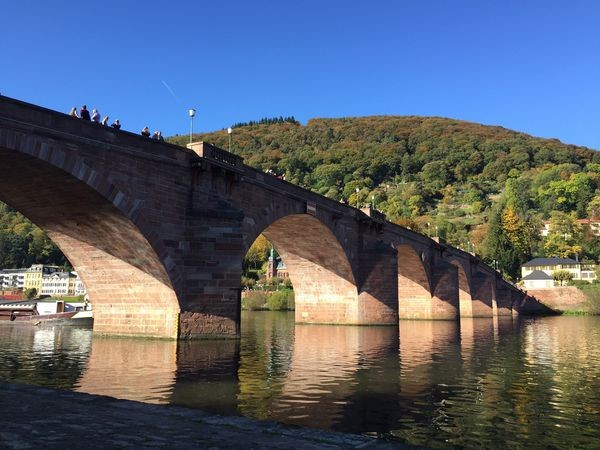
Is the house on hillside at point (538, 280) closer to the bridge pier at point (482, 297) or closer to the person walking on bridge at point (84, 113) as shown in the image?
the bridge pier at point (482, 297)

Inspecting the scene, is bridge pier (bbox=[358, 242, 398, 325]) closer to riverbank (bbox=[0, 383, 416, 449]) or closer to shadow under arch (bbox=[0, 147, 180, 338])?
shadow under arch (bbox=[0, 147, 180, 338])

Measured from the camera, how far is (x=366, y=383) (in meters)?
14.8

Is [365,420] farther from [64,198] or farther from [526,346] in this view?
[526,346]

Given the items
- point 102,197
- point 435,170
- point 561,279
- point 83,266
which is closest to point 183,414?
point 102,197

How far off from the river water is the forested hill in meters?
86.2

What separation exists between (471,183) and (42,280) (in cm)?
11922

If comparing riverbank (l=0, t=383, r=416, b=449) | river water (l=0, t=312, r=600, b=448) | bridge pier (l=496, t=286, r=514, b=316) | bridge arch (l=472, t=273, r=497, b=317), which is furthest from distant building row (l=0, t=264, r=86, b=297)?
riverbank (l=0, t=383, r=416, b=449)

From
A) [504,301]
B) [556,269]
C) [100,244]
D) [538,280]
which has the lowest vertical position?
[504,301]

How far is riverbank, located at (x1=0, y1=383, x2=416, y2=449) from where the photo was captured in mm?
6121

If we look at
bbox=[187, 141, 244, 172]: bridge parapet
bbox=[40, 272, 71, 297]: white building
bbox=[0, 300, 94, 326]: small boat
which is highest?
bbox=[187, 141, 244, 172]: bridge parapet

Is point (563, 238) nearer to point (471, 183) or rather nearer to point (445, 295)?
point (471, 183)

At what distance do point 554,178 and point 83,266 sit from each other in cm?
14612

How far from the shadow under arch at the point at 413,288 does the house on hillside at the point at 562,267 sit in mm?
46426

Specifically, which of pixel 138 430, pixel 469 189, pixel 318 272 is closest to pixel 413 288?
pixel 318 272
